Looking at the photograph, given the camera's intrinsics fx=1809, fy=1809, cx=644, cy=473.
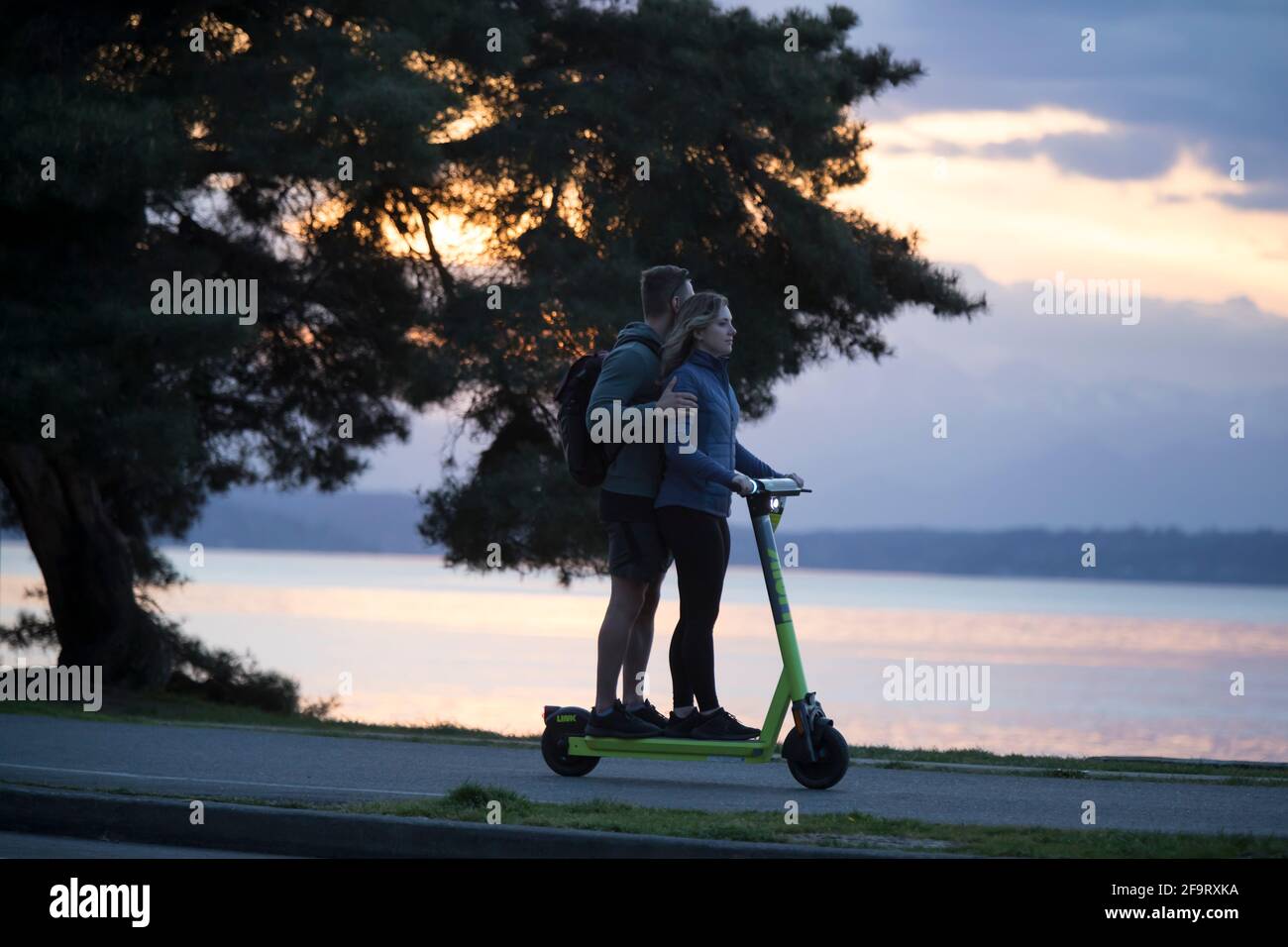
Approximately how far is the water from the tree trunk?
10.1 ft

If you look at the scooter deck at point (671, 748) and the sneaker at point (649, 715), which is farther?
the sneaker at point (649, 715)

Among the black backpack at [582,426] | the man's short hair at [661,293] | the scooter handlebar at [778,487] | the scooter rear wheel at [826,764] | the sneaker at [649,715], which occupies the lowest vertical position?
the scooter rear wheel at [826,764]

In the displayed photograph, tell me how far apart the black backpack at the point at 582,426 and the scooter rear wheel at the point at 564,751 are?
1.17 meters

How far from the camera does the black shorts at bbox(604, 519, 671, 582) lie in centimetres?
847

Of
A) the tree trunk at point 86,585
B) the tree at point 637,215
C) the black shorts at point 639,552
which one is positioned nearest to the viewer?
the black shorts at point 639,552

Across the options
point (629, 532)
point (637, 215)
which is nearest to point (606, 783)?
point (629, 532)

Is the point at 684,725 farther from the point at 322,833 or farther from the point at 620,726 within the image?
the point at 322,833

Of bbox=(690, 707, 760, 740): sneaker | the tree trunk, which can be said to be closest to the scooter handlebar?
bbox=(690, 707, 760, 740): sneaker

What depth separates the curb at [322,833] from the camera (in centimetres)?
607

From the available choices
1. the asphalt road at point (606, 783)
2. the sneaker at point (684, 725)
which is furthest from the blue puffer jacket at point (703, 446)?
the asphalt road at point (606, 783)

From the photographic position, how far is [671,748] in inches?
325

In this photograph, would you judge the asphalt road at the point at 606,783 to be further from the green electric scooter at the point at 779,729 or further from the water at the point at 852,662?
the water at the point at 852,662

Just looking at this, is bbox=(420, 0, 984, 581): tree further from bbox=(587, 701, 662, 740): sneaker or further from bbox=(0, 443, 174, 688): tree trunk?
bbox=(587, 701, 662, 740): sneaker
